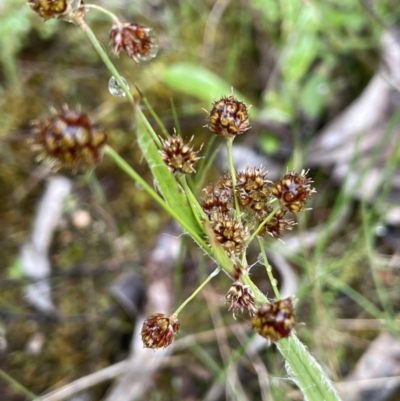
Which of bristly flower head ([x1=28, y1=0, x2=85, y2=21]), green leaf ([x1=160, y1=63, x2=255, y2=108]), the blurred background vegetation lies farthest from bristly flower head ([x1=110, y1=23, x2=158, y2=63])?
green leaf ([x1=160, y1=63, x2=255, y2=108])

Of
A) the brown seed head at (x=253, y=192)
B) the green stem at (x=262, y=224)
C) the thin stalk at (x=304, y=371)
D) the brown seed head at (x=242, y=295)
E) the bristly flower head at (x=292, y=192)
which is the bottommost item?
the thin stalk at (x=304, y=371)

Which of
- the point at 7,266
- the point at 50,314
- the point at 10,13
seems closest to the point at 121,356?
the point at 50,314

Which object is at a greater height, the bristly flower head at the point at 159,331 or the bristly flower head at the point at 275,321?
the bristly flower head at the point at 159,331

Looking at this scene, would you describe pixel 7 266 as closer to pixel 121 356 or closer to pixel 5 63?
pixel 121 356

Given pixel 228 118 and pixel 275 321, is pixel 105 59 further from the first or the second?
pixel 275 321

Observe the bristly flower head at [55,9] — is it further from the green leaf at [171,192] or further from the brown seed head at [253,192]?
the brown seed head at [253,192]

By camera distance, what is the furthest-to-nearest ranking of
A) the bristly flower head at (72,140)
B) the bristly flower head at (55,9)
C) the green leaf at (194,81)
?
the green leaf at (194,81), the bristly flower head at (55,9), the bristly flower head at (72,140)

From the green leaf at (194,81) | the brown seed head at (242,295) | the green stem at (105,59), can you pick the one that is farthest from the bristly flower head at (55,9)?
the green leaf at (194,81)

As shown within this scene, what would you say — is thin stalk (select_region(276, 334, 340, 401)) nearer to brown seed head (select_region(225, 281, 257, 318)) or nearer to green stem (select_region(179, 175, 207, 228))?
brown seed head (select_region(225, 281, 257, 318))

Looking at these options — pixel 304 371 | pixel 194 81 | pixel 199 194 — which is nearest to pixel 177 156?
pixel 304 371
